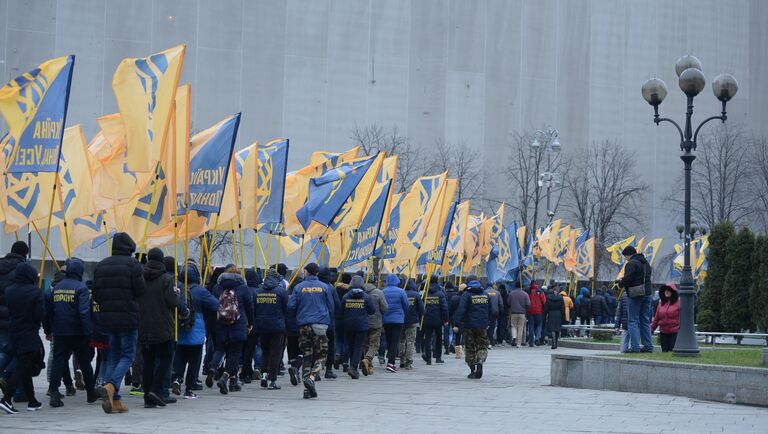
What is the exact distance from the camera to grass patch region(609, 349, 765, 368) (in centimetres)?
1589

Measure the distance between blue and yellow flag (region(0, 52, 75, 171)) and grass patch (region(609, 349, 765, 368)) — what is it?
8889mm

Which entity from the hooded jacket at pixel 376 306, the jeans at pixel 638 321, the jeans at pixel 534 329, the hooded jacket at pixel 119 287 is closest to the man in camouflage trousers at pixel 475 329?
the hooded jacket at pixel 376 306

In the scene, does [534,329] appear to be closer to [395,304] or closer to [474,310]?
[395,304]

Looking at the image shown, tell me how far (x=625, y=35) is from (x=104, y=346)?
157 ft

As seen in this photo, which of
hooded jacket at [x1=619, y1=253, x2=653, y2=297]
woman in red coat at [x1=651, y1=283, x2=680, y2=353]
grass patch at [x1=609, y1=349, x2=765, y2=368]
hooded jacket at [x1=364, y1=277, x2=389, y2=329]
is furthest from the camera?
woman in red coat at [x1=651, y1=283, x2=680, y2=353]

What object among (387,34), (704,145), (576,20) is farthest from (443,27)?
(704,145)

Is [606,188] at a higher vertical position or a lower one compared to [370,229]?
higher

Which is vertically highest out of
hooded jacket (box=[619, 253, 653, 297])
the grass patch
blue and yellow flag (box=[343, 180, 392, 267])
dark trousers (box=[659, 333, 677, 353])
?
blue and yellow flag (box=[343, 180, 392, 267])

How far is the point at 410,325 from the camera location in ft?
70.3

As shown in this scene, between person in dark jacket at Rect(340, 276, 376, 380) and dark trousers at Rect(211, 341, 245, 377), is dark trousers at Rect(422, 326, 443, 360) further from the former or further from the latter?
dark trousers at Rect(211, 341, 245, 377)

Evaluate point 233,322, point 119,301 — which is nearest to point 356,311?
point 233,322

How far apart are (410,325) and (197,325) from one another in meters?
7.63

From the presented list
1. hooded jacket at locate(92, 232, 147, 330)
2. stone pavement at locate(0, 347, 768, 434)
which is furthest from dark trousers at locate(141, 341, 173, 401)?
hooded jacket at locate(92, 232, 147, 330)

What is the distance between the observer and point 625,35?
57812 millimetres
